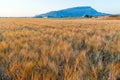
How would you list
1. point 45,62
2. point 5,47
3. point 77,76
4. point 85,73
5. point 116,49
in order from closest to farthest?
point 77,76, point 85,73, point 45,62, point 5,47, point 116,49

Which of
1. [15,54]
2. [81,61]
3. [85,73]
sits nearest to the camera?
[85,73]

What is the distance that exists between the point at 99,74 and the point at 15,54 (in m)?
1.47

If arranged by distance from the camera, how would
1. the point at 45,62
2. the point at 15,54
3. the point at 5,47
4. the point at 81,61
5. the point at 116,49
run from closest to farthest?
the point at 45,62 → the point at 81,61 → the point at 15,54 → the point at 5,47 → the point at 116,49

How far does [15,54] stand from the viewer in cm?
366

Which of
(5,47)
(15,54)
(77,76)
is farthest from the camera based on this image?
(5,47)

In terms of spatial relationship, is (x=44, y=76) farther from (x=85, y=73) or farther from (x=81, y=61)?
(x=81, y=61)

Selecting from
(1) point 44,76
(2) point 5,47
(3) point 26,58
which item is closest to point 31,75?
(1) point 44,76

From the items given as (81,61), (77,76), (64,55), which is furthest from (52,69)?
(64,55)

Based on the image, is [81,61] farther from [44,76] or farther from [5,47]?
[5,47]

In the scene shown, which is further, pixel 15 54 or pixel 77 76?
pixel 15 54

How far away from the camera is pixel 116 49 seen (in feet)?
15.0

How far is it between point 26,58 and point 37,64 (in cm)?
30

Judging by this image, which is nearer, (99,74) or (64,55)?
(99,74)

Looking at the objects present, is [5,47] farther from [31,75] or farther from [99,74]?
[99,74]
